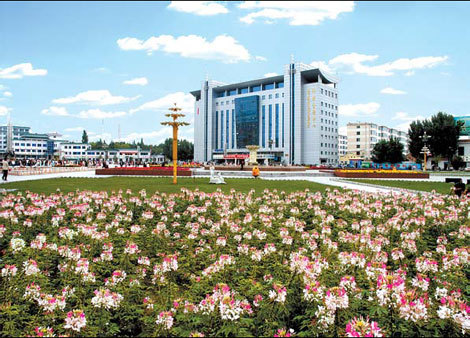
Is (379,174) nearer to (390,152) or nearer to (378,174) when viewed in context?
(378,174)

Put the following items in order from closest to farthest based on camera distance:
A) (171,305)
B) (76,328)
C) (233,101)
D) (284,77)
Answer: (76,328) → (171,305) → (284,77) → (233,101)

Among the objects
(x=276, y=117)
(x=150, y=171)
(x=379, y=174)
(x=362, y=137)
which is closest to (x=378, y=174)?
(x=379, y=174)

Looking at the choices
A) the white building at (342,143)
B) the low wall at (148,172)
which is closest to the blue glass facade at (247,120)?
the white building at (342,143)

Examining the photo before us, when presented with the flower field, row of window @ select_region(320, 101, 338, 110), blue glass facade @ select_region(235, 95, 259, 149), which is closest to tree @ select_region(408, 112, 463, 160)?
row of window @ select_region(320, 101, 338, 110)

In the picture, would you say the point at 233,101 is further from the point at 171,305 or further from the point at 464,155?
the point at 171,305

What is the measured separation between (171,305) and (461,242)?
5.19m

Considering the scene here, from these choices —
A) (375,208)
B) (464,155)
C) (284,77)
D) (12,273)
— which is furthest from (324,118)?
(12,273)

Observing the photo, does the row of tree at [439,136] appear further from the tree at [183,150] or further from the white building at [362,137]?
the tree at [183,150]

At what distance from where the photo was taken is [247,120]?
97.1 metres

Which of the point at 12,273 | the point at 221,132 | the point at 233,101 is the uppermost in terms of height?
the point at 233,101

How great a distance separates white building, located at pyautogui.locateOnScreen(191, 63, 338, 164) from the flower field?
72199 millimetres

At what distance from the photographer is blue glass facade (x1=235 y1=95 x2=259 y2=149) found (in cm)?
9538

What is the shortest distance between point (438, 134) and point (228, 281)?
207ft

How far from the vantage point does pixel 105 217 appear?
7.25 m
